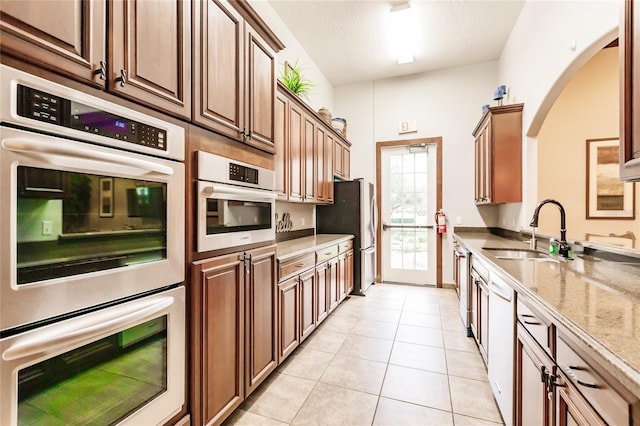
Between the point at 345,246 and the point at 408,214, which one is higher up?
the point at 408,214

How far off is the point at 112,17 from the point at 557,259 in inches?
108

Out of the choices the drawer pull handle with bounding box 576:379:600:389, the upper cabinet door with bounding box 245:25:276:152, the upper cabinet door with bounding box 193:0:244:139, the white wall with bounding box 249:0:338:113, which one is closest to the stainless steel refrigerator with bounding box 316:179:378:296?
the white wall with bounding box 249:0:338:113

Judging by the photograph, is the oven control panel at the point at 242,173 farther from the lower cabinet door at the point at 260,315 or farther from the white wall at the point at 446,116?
the white wall at the point at 446,116

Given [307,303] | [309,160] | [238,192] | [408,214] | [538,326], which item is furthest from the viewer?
[408,214]

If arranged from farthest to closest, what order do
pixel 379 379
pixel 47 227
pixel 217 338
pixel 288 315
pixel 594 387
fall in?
pixel 288 315 → pixel 379 379 → pixel 217 338 → pixel 47 227 → pixel 594 387

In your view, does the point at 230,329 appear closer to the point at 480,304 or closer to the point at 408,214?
the point at 480,304

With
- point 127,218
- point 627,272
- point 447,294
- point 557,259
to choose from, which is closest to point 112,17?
point 127,218

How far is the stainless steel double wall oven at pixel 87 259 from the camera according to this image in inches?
30.7

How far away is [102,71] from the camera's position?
0.98 metres

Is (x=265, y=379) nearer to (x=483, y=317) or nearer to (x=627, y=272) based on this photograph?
(x=483, y=317)

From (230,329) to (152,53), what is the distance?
1368 millimetres

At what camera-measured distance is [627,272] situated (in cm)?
153

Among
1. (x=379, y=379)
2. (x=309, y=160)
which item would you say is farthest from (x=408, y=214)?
(x=379, y=379)

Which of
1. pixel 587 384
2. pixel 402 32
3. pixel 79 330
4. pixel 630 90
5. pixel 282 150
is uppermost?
pixel 402 32
